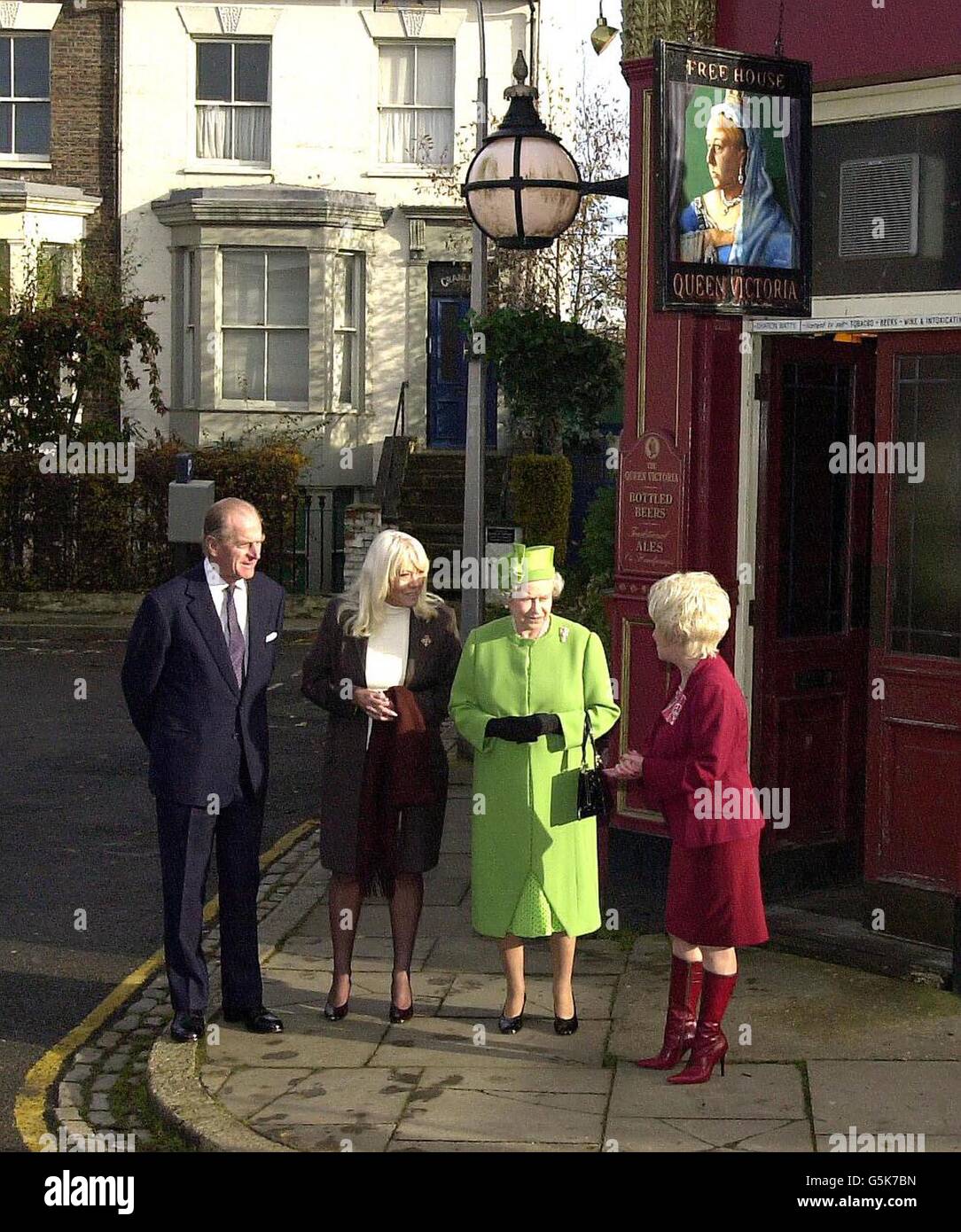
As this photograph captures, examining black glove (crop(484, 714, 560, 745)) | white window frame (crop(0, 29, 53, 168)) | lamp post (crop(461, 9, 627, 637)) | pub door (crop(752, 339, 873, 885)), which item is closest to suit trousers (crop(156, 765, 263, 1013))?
black glove (crop(484, 714, 560, 745))

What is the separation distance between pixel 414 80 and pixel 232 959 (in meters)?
21.1

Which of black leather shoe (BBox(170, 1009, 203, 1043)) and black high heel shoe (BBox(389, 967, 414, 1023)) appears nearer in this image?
black leather shoe (BBox(170, 1009, 203, 1043))

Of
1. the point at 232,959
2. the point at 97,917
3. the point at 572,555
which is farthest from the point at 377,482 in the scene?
the point at 232,959

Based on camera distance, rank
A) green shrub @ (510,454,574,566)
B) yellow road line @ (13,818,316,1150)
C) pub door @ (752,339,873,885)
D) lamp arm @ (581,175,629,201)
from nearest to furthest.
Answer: yellow road line @ (13,818,316,1150), pub door @ (752,339,873,885), lamp arm @ (581,175,629,201), green shrub @ (510,454,574,566)

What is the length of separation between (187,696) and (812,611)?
322cm

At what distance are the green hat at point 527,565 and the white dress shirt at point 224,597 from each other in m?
1.02

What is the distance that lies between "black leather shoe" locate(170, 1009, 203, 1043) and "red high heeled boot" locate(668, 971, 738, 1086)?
1.75 metres

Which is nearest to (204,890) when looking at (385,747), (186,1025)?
(186,1025)

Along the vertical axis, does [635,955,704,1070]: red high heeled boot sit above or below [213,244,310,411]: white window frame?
below

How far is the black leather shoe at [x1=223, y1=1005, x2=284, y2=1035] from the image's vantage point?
22.0 ft

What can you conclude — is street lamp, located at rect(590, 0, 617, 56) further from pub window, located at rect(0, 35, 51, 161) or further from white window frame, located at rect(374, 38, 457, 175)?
pub window, located at rect(0, 35, 51, 161)

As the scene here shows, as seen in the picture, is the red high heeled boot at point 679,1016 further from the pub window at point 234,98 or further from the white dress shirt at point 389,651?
the pub window at point 234,98

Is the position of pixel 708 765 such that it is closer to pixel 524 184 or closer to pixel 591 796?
pixel 591 796
